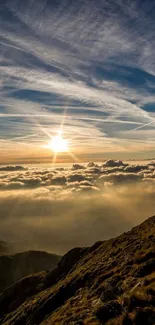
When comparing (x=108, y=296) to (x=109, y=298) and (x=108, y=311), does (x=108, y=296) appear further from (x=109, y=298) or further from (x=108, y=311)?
(x=108, y=311)

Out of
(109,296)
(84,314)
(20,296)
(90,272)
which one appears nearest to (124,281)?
(109,296)

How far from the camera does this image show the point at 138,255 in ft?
295

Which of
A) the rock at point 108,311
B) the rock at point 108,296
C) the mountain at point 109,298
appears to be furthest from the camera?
the rock at point 108,296

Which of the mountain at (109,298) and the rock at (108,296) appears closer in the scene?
the mountain at (109,298)

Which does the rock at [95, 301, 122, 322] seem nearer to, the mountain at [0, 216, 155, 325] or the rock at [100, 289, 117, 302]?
the mountain at [0, 216, 155, 325]

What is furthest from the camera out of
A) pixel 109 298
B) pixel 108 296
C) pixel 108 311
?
pixel 108 296

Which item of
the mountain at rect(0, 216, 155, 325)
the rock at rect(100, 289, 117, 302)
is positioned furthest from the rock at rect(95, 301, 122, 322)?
the rock at rect(100, 289, 117, 302)

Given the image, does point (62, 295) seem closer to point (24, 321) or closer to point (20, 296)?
point (24, 321)

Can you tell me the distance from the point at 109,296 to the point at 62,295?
48.2m

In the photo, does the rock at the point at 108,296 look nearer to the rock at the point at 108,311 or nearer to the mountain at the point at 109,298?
the mountain at the point at 109,298

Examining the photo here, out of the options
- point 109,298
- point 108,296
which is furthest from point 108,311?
point 108,296

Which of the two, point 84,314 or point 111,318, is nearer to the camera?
point 111,318

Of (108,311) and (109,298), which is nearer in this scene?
(108,311)

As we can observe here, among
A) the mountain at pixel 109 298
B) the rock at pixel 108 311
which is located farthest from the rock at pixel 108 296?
the rock at pixel 108 311
